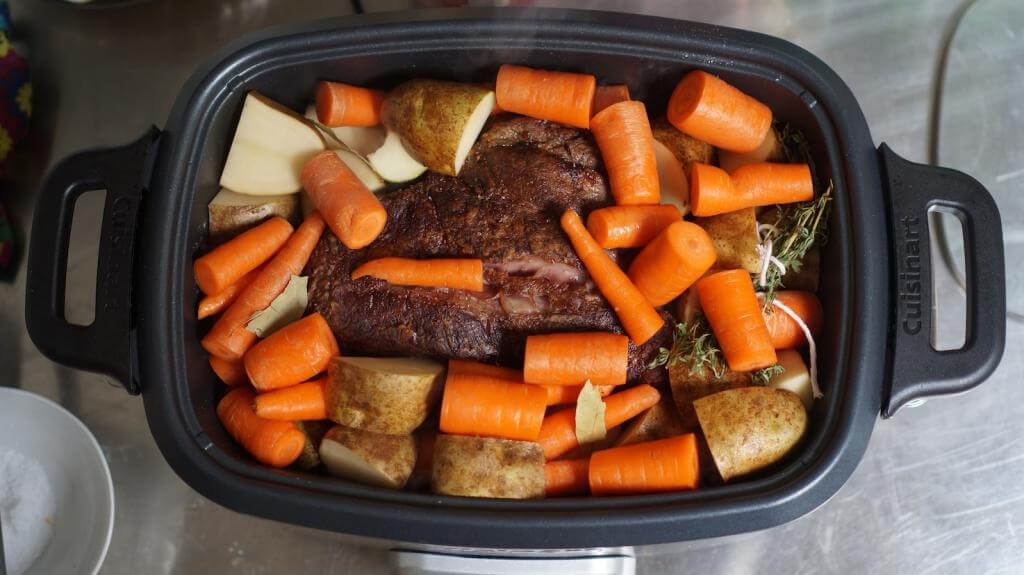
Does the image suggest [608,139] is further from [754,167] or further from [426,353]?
[426,353]

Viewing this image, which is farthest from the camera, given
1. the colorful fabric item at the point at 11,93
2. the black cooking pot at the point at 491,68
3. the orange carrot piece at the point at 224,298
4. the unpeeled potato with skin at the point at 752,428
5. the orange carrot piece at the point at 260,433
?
the colorful fabric item at the point at 11,93

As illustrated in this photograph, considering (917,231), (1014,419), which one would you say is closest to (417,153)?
(917,231)

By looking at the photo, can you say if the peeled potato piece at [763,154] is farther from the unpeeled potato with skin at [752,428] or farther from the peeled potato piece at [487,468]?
the peeled potato piece at [487,468]

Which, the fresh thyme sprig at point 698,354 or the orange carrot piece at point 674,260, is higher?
the orange carrot piece at point 674,260

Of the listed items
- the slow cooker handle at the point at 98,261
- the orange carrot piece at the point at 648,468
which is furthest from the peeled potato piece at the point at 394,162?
the orange carrot piece at the point at 648,468

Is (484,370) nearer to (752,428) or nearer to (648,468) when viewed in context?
(648,468)

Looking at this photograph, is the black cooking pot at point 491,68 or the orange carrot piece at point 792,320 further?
the orange carrot piece at point 792,320
